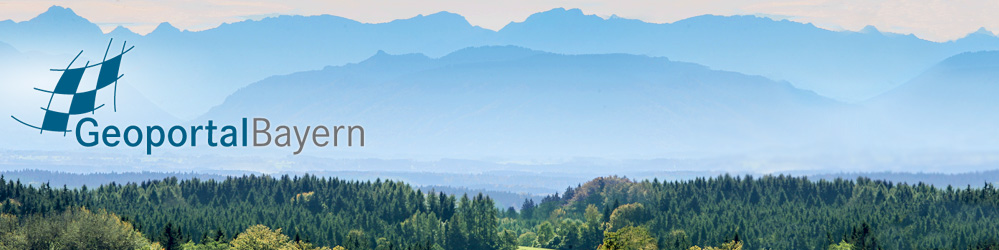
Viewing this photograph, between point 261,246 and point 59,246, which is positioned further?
point 261,246

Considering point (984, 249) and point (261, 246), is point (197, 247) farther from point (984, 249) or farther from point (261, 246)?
point (984, 249)

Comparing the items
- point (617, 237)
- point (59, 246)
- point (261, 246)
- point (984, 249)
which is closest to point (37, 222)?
point (59, 246)

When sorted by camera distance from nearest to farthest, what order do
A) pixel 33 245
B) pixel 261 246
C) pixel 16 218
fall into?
pixel 33 245, pixel 261 246, pixel 16 218

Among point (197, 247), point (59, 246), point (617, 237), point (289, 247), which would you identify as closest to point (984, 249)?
point (617, 237)

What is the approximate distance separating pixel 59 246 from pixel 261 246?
26126mm

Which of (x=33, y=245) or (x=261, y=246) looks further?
(x=261, y=246)

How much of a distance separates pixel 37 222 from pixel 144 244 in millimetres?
17945

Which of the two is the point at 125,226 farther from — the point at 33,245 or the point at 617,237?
the point at 617,237

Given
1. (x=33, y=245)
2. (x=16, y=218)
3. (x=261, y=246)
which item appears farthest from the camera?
(x=16, y=218)

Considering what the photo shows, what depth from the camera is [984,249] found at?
199m

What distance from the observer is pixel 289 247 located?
18575 centimetres

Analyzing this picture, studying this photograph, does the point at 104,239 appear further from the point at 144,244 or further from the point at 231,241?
the point at 231,241

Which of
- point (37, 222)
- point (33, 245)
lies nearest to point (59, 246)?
point (33, 245)

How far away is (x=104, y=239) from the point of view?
178 metres
